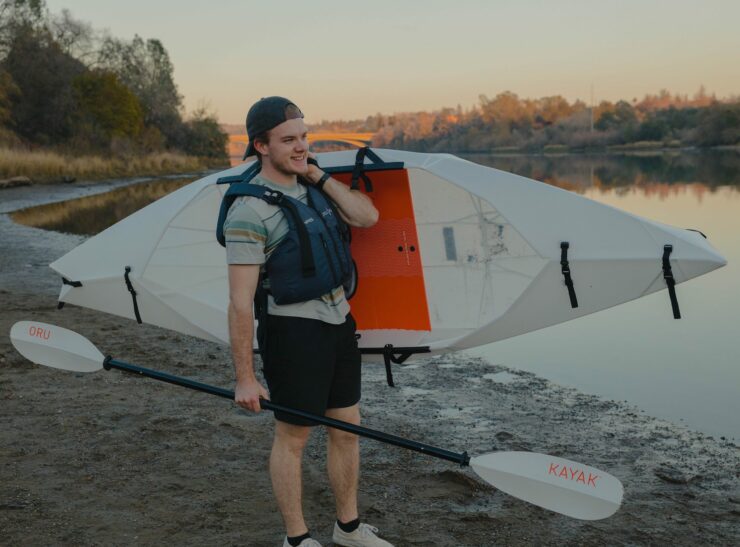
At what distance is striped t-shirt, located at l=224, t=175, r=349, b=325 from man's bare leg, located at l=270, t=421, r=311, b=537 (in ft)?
1.48

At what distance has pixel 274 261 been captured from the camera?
2.88 metres

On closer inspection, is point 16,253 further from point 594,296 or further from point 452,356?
point 594,296

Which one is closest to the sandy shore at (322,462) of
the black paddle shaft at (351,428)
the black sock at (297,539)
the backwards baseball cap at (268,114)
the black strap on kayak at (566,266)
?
the black sock at (297,539)

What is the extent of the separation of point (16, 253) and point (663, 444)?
34.3 feet

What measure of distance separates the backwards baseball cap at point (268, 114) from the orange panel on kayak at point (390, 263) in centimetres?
97

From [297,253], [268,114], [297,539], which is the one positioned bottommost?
[297,539]

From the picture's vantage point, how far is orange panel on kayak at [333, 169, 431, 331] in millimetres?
3875

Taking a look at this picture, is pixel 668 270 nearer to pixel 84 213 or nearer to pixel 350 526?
pixel 350 526

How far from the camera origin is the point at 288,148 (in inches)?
113

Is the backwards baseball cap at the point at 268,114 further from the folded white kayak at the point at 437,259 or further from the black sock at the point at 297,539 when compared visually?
the black sock at the point at 297,539

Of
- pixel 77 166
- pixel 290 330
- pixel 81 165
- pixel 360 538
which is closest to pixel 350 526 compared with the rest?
pixel 360 538

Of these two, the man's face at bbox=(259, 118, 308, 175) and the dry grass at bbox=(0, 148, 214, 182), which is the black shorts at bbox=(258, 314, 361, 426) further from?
the dry grass at bbox=(0, 148, 214, 182)

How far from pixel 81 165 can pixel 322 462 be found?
36072 mm

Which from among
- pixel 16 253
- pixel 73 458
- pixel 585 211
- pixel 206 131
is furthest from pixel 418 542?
pixel 206 131
